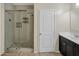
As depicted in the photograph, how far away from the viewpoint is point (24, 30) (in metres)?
4.54

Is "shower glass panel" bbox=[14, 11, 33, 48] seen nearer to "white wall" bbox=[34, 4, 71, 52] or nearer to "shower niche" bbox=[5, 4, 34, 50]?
"shower niche" bbox=[5, 4, 34, 50]

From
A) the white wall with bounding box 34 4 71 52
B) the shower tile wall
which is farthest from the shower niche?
the white wall with bounding box 34 4 71 52

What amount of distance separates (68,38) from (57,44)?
3.31ft

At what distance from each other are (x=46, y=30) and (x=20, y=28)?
122 cm

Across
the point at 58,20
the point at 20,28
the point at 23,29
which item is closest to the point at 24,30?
the point at 23,29

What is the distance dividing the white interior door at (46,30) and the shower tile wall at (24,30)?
706 millimetres

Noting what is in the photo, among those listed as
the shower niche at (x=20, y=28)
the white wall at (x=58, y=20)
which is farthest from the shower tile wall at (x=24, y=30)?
the white wall at (x=58, y=20)

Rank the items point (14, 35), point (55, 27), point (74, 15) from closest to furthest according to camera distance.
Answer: point (74, 15) → point (55, 27) → point (14, 35)

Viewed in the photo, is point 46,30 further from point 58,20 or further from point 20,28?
point 20,28

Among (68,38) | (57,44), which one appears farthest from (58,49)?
(68,38)

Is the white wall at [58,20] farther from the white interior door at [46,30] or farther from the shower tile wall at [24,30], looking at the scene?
the shower tile wall at [24,30]

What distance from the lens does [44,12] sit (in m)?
3.39

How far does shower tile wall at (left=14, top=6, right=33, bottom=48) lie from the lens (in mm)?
4094

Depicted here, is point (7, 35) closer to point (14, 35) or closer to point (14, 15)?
point (14, 35)
